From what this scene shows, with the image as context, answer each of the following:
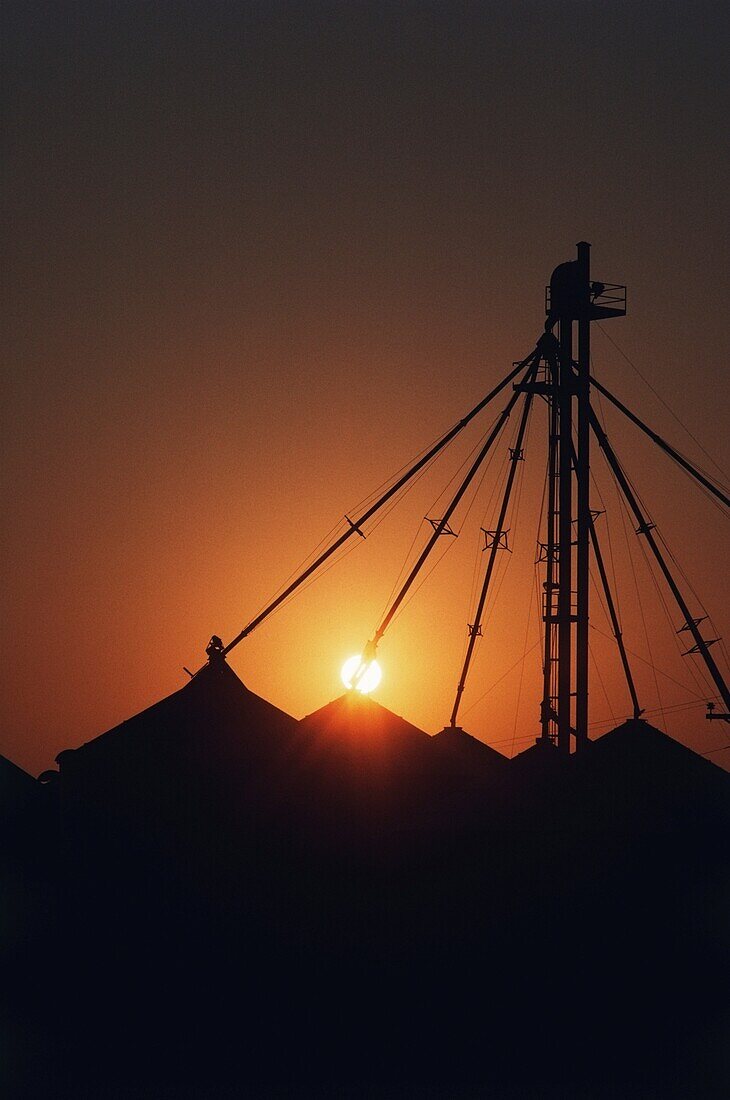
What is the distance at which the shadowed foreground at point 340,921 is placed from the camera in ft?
103

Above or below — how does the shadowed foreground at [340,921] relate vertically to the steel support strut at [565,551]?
below

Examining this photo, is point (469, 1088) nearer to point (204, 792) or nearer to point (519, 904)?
point (519, 904)

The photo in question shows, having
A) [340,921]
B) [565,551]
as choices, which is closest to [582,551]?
[565,551]

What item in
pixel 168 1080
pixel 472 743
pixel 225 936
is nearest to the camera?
pixel 168 1080

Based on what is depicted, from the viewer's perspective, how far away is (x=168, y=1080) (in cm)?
3036

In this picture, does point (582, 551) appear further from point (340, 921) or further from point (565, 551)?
point (340, 921)

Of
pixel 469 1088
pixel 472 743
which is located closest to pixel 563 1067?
pixel 469 1088

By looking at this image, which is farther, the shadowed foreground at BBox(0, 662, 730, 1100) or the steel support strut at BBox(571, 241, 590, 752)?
the steel support strut at BBox(571, 241, 590, 752)

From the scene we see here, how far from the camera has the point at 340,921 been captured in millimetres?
34438

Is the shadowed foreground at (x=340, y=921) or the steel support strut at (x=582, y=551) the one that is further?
the steel support strut at (x=582, y=551)

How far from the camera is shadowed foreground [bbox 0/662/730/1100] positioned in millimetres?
31500

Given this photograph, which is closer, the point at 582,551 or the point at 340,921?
the point at 340,921

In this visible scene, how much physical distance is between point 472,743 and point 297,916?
2733 cm

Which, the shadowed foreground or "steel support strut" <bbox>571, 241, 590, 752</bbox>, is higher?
"steel support strut" <bbox>571, 241, 590, 752</bbox>
